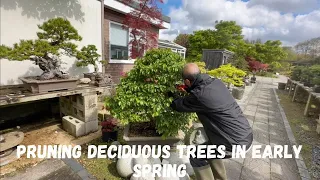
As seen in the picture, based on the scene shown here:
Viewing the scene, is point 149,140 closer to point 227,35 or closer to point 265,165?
point 265,165

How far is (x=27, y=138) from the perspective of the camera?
3.09 metres

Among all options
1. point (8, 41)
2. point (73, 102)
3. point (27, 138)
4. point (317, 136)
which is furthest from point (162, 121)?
point (317, 136)

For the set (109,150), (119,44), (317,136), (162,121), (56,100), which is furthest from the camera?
(119,44)

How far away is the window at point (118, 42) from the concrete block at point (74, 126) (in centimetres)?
301

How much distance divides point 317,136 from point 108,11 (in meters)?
6.63

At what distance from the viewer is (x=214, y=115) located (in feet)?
5.89

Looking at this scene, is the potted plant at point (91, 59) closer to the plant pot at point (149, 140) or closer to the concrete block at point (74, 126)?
the concrete block at point (74, 126)

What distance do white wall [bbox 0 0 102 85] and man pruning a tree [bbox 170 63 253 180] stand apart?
3473 mm

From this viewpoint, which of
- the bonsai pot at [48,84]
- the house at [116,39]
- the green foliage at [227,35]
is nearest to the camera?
the bonsai pot at [48,84]

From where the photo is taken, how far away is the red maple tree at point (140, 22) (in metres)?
5.40

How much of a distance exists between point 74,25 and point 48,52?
6.15 feet

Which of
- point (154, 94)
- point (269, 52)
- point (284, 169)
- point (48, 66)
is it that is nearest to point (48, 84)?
point (48, 66)

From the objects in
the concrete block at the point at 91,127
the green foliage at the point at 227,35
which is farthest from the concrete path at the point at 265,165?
the green foliage at the point at 227,35

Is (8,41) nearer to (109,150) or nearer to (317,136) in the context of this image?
(109,150)
